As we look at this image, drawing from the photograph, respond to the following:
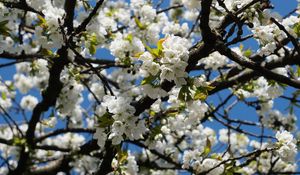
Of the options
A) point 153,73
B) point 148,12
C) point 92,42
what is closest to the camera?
point 153,73

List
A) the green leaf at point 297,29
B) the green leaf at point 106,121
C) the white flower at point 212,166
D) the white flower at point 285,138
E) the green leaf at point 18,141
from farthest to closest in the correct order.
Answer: the green leaf at point 18,141, the white flower at point 212,166, the white flower at point 285,138, the green leaf at point 297,29, the green leaf at point 106,121

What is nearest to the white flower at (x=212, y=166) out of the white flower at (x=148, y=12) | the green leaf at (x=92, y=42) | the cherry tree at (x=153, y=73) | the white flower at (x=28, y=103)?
the cherry tree at (x=153, y=73)

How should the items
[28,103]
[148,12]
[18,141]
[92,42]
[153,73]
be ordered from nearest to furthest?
[153,73]
[92,42]
[18,141]
[148,12]
[28,103]

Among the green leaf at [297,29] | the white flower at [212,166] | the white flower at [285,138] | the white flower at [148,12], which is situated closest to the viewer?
the green leaf at [297,29]

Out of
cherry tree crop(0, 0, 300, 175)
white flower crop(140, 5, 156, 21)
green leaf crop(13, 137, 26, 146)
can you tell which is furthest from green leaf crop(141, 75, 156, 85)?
white flower crop(140, 5, 156, 21)

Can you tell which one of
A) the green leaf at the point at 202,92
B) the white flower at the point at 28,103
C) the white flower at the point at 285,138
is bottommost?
the green leaf at the point at 202,92

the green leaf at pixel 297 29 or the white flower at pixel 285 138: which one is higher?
the green leaf at pixel 297 29

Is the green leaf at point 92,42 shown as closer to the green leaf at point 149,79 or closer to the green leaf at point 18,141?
the green leaf at point 149,79

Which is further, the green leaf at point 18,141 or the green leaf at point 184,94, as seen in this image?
the green leaf at point 18,141

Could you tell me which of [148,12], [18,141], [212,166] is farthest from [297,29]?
[18,141]

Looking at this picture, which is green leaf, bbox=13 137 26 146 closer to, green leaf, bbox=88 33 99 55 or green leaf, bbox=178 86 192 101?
green leaf, bbox=88 33 99 55

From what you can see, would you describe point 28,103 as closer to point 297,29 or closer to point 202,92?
point 297,29

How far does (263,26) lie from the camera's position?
2.79 metres

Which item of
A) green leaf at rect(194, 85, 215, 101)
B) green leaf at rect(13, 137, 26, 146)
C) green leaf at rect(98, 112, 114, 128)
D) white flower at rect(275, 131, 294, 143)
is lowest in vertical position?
green leaf at rect(98, 112, 114, 128)
